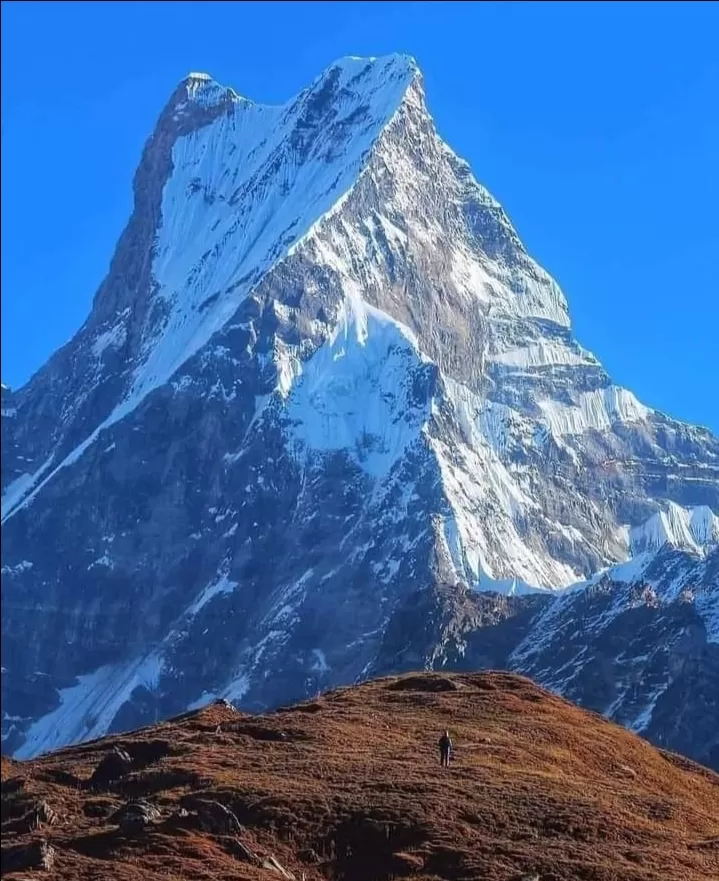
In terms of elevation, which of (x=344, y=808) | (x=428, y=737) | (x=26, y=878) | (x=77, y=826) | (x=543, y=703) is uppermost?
(x=543, y=703)

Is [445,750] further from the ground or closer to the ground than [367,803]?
further from the ground

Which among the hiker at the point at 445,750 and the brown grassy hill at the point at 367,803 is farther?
the hiker at the point at 445,750

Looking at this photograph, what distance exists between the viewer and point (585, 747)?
3300 inches

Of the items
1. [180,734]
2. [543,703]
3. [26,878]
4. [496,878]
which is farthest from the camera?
[543,703]

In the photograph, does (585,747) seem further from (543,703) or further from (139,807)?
(139,807)

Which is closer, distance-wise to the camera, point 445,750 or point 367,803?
point 367,803

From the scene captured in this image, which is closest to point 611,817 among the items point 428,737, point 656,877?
point 656,877

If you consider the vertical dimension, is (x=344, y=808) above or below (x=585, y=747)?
below

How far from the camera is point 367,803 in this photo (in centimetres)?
6656

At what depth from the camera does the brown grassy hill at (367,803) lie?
201 feet

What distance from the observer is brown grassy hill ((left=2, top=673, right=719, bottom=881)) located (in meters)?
61.3

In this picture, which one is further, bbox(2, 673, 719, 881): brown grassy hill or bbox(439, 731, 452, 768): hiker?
bbox(439, 731, 452, 768): hiker

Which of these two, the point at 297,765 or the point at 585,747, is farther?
the point at 585,747

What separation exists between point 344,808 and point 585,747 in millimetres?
20162
